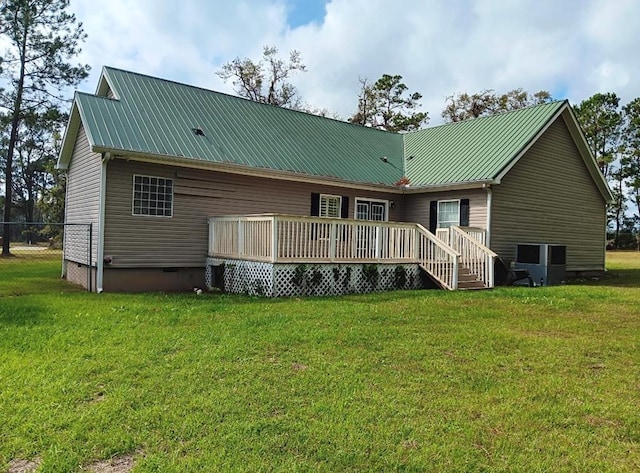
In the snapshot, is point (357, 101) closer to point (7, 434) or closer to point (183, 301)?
point (183, 301)

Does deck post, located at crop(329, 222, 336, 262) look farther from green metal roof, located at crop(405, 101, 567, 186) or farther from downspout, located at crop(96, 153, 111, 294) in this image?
green metal roof, located at crop(405, 101, 567, 186)

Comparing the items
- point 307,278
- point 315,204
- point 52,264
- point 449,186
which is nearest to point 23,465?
point 307,278

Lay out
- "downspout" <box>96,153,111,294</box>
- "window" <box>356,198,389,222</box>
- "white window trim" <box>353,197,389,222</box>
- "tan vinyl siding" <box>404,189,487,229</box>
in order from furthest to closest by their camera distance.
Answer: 1. "window" <box>356,198,389,222</box>
2. "white window trim" <box>353,197,389,222</box>
3. "tan vinyl siding" <box>404,189,487,229</box>
4. "downspout" <box>96,153,111,294</box>

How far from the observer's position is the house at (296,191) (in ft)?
37.4

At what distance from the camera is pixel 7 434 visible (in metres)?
3.63

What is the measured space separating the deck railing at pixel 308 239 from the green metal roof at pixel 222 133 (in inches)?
88.1

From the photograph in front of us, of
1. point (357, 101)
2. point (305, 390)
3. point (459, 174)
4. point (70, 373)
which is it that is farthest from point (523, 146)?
point (357, 101)

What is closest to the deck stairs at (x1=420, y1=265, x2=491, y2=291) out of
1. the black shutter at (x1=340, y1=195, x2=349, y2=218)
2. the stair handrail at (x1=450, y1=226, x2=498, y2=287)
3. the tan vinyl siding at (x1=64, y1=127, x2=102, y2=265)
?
the stair handrail at (x1=450, y1=226, x2=498, y2=287)

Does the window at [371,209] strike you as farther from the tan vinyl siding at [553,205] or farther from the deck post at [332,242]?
the deck post at [332,242]

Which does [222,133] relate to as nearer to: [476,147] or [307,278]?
[307,278]

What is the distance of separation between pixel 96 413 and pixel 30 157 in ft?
188

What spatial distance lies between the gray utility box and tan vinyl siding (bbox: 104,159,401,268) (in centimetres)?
710

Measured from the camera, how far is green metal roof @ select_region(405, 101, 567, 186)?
15.0 meters

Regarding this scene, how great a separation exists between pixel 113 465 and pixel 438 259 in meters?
10.3
